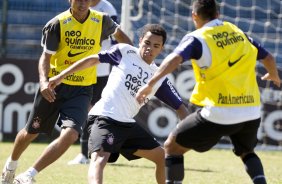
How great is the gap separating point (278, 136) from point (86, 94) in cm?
560

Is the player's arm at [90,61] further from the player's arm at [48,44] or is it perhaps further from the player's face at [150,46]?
the player's arm at [48,44]

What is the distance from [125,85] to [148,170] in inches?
121

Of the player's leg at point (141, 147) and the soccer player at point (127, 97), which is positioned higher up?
the soccer player at point (127, 97)

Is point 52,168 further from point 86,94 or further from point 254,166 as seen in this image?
point 254,166

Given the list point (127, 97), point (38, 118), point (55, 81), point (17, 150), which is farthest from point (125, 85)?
point (17, 150)

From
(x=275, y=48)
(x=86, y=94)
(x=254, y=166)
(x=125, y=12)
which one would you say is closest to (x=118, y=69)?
(x=86, y=94)

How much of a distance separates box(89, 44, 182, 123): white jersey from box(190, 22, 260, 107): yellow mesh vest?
2.44 feet

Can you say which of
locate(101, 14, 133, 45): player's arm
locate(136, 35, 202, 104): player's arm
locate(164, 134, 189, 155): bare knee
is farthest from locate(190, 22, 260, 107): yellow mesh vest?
locate(101, 14, 133, 45): player's arm

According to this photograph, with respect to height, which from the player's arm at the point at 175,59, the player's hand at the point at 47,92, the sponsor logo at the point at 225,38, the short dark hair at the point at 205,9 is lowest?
the player's hand at the point at 47,92

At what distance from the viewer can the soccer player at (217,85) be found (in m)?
6.36

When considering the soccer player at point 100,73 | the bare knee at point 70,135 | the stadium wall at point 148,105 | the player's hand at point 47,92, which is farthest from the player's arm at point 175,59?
the stadium wall at point 148,105

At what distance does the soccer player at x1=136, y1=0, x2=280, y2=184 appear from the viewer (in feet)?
20.9

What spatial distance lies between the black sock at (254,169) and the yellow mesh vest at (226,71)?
0.53 m

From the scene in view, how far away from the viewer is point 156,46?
7172 millimetres
